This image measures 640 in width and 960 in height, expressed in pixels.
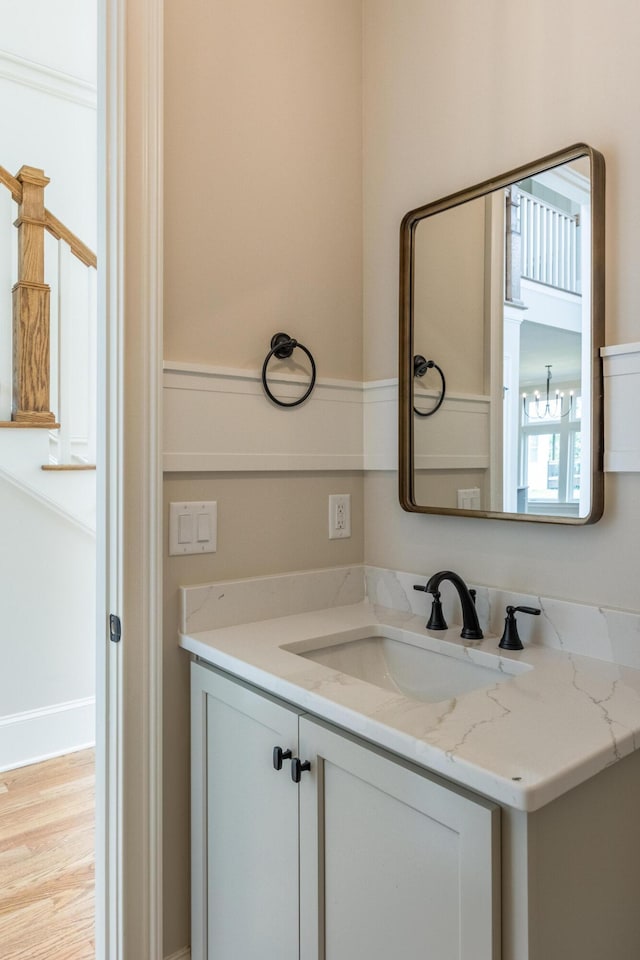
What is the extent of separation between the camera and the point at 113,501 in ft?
4.50

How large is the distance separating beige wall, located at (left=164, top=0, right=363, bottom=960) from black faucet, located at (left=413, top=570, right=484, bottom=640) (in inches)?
14.3

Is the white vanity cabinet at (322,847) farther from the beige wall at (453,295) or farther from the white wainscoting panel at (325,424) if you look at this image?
the beige wall at (453,295)

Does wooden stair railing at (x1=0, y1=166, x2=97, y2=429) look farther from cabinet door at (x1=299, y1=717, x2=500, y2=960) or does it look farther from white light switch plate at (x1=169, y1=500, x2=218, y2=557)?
cabinet door at (x1=299, y1=717, x2=500, y2=960)

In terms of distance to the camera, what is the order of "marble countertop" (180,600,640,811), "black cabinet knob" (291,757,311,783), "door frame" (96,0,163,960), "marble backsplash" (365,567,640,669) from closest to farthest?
"marble countertop" (180,600,640,811)
"black cabinet knob" (291,757,311,783)
"marble backsplash" (365,567,640,669)
"door frame" (96,0,163,960)

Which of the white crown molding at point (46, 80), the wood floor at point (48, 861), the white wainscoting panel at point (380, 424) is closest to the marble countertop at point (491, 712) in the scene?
the white wainscoting panel at point (380, 424)

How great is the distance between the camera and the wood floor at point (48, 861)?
5.57 feet

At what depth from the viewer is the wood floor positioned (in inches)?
66.9

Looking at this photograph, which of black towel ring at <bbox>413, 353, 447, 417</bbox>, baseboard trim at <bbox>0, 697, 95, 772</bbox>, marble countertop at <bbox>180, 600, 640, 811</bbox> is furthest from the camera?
baseboard trim at <bbox>0, 697, 95, 772</bbox>

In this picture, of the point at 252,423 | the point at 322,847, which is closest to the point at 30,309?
the point at 252,423

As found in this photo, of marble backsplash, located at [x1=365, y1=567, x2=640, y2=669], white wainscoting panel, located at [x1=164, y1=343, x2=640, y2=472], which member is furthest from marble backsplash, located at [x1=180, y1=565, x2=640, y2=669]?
white wainscoting panel, located at [x1=164, y1=343, x2=640, y2=472]

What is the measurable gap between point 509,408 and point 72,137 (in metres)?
2.77

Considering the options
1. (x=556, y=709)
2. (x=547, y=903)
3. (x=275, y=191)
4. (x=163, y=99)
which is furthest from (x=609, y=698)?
(x=163, y=99)

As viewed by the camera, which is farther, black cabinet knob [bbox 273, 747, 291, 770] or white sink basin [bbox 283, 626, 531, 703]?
white sink basin [bbox 283, 626, 531, 703]

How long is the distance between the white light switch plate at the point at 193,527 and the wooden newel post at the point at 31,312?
1592mm
